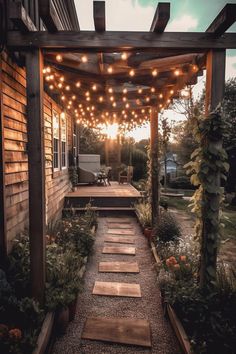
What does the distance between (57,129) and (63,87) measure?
1904 mm

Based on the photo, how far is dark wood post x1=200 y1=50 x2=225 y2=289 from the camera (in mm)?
2305

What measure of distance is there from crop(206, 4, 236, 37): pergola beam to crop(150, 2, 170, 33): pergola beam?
0.47 meters

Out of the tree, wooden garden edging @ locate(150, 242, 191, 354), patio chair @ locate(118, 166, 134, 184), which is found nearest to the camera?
wooden garden edging @ locate(150, 242, 191, 354)

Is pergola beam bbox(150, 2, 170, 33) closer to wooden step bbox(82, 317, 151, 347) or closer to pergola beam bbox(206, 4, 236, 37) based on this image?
pergola beam bbox(206, 4, 236, 37)

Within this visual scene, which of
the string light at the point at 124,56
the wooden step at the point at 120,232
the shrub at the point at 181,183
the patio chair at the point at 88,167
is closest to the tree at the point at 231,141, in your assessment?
Result: the shrub at the point at 181,183

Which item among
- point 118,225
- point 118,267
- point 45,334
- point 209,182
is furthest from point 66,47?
point 118,225

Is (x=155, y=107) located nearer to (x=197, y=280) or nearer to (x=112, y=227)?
(x=112, y=227)

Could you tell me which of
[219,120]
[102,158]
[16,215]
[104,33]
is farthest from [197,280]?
[102,158]

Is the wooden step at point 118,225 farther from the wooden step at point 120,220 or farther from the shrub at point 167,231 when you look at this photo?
the shrub at point 167,231

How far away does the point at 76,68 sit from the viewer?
341 cm

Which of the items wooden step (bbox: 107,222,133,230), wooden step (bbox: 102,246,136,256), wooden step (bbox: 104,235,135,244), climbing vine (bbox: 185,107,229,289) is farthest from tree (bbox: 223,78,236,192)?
climbing vine (bbox: 185,107,229,289)

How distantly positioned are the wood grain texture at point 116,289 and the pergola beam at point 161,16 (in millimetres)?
3089

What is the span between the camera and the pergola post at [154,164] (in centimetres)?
491

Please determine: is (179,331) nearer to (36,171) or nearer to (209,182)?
(209,182)
